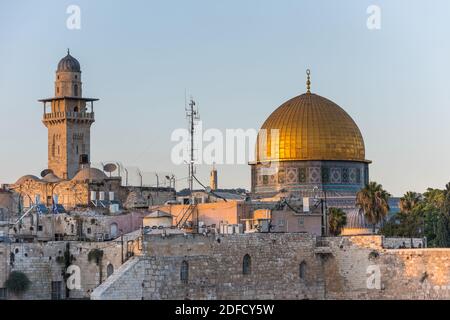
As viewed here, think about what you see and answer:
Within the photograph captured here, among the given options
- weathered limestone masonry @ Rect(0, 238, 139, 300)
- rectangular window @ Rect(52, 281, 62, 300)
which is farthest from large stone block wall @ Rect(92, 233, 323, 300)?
rectangular window @ Rect(52, 281, 62, 300)

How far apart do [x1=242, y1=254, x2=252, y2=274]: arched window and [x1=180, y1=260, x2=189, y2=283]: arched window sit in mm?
2217

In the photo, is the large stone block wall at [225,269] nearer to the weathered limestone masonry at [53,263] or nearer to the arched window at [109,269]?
the weathered limestone masonry at [53,263]

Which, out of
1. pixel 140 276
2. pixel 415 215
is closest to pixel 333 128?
pixel 415 215

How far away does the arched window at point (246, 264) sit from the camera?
54688 mm

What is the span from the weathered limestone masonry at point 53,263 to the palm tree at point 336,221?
12.5 metres

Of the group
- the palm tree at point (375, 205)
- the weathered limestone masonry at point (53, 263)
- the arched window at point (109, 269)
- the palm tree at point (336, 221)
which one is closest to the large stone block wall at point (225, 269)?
the weathered limestone masonry at point (53, 263)

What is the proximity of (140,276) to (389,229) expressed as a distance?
56.8ft

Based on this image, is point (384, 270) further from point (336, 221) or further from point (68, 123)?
point (68, 123)

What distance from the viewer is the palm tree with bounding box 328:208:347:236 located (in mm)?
64750

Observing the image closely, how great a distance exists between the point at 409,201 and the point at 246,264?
16941mm

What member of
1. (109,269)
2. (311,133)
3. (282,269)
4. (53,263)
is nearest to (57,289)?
(53,263)

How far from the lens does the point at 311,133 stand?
7706cm

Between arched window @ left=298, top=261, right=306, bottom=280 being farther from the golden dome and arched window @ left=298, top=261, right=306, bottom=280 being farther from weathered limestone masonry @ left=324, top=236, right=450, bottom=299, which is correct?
the golden dome

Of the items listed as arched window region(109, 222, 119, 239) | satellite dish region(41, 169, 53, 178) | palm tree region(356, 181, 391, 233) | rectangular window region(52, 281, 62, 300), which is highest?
satellite dish region(41, 169, 53, 178)
